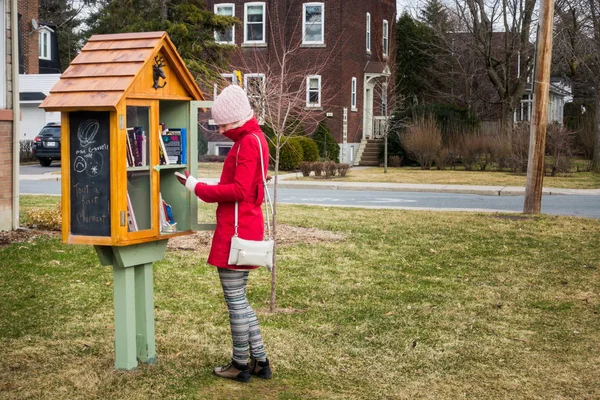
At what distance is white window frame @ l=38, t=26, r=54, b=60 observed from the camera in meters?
47.6

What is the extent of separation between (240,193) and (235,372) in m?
1.27

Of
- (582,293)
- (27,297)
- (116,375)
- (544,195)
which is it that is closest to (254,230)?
(116,375)

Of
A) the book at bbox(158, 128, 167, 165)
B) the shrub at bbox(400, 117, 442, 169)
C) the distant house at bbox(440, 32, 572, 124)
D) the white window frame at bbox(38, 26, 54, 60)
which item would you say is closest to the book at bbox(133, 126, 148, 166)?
the book at bbox(158, 128, 167, 165)

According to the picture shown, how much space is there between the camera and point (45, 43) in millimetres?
48625

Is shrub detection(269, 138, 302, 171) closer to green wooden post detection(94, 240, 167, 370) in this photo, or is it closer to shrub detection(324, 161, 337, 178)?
shrub detection(324, 161, 337, 178)

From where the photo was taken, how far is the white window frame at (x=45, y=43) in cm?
4759

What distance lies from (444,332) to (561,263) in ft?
12.7

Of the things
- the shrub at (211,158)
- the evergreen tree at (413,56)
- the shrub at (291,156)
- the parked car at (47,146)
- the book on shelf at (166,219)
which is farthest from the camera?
the evergreen tree at (413,56)

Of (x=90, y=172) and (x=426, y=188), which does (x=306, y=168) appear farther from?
(x=90, y=172)

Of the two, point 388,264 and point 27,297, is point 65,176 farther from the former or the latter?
point 388,264

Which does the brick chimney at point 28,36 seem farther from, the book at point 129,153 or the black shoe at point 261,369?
the black shoe at point 261,369

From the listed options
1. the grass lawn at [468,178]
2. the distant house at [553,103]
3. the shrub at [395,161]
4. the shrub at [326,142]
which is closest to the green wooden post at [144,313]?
the grass lawn at [468,178]

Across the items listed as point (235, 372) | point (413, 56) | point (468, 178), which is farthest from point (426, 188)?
point (413, 56)

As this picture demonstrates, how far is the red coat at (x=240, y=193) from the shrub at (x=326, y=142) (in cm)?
2849
